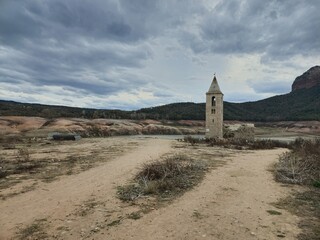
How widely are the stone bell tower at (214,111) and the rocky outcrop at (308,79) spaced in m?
95.3

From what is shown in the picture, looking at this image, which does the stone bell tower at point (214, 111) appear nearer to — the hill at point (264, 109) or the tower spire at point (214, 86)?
the tower spire at point (214, 86)

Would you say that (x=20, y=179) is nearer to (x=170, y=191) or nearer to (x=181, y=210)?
(x=170, y=191)

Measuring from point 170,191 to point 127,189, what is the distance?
157 cm

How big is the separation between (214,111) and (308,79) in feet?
333

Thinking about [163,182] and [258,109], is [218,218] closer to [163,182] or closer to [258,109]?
[163,182]

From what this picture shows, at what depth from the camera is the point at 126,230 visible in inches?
288

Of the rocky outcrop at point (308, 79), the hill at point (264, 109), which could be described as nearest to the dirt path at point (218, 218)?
the hill at point (264, 109)

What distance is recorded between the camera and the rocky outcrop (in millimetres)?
125494

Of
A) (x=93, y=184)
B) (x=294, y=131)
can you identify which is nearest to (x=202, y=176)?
(x=93, y=184)

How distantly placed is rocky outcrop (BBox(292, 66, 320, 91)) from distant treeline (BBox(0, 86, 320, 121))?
6.84 meters

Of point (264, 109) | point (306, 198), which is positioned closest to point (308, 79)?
point (264, 109)

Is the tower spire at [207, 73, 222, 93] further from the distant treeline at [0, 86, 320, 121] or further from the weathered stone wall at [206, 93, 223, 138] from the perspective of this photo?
the distant treeline at [0, 86, 320, 121]

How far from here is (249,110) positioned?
112 metres

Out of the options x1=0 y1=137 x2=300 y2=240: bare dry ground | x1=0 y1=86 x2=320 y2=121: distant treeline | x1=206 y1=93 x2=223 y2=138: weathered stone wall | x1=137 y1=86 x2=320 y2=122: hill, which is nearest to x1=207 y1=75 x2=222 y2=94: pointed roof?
x1=206 y1=93 x2=223 y2=138: weathered stone wall
